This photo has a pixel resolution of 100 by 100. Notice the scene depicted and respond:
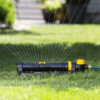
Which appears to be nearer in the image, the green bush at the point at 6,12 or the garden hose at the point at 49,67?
the garden hose at the point at 49,67

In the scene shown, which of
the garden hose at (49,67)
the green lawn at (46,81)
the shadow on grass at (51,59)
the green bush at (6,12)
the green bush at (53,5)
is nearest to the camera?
the green lawn at (46,81)

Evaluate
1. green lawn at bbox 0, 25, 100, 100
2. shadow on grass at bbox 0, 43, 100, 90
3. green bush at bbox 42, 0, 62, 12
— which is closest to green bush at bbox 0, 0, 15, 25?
green bush at bbox 42, 0, 62, 12

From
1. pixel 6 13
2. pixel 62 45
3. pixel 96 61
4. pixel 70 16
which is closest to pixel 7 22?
pixel 6 13

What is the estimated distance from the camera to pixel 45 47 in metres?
5.97

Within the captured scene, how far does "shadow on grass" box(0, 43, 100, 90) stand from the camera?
3529 millimetres

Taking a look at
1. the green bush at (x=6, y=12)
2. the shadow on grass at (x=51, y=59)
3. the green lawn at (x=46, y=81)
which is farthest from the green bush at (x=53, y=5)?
the green lawn at (x=46, y=81)

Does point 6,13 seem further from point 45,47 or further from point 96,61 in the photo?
point 96,61

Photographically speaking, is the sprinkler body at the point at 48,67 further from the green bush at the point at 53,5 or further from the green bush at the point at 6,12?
the green bush at the point at 53,5

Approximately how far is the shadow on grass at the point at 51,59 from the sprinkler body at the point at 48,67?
92mm

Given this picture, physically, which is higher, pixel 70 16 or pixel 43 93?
pixel 43 93

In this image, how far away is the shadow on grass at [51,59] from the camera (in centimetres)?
353

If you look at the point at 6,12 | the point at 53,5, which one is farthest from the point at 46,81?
the point at 53,5

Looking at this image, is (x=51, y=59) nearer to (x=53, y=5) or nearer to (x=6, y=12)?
(x=6, y=12)

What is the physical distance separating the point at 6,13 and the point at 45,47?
4.40 meters
